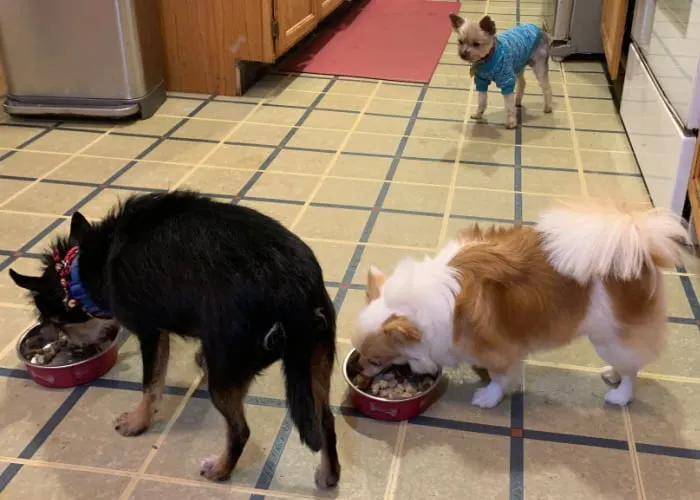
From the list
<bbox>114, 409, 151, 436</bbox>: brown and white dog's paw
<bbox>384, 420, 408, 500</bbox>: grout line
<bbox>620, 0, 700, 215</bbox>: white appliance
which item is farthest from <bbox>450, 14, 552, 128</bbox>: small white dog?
<bbox>114, 409, 151, 436</bbox>: brown and white dog's paw

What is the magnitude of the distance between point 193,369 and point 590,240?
38.5 inches

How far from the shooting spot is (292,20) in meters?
3.71

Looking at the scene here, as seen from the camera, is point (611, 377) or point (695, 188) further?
point (695, 188)

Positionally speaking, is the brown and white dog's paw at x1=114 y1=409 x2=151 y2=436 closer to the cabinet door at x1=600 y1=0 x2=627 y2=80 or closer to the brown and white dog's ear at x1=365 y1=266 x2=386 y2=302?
the brown and white dog's ear at x1=365 y1=266 x2=386 y2=302

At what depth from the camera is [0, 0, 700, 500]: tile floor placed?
1.42 metres

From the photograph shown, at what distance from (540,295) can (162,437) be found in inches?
33.9

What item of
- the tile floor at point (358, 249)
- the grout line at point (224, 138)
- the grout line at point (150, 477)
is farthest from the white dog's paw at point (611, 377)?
the grout line at point (224, 138)

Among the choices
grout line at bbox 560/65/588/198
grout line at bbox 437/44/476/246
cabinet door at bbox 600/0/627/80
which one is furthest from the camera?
cabinet door at bbox 600/0/627/80

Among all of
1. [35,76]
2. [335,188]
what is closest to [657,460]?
[335,188]

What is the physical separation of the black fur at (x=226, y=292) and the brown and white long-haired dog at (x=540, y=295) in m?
0.23

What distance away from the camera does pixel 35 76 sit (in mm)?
3137

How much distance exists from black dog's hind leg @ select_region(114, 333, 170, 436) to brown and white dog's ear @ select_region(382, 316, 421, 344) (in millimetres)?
460

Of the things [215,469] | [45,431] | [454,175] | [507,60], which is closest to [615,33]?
[507,60]

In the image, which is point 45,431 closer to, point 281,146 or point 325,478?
point 325,478
